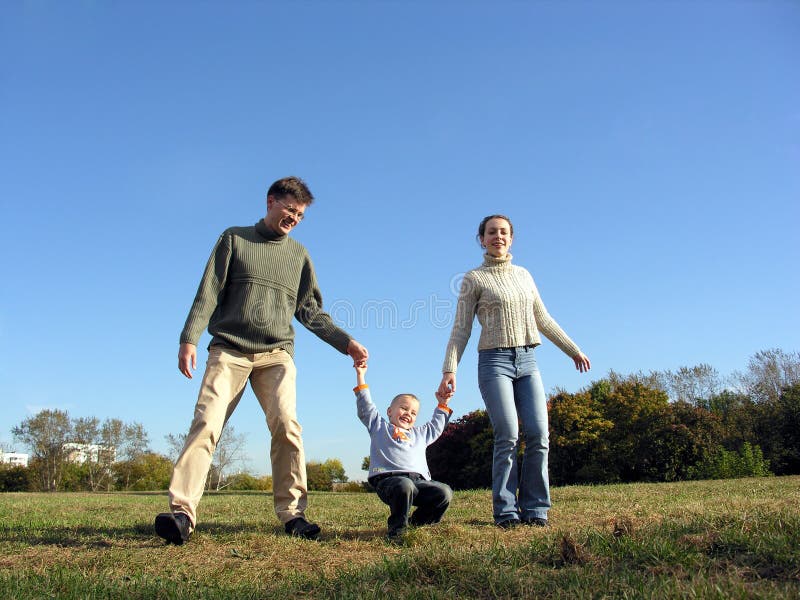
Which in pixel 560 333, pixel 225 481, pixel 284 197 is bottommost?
pixel 225 481

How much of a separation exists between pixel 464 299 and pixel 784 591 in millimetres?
3532

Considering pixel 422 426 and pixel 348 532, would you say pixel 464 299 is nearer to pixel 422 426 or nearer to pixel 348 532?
pixel 422 426

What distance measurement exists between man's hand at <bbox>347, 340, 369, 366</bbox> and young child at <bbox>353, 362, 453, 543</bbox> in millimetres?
192

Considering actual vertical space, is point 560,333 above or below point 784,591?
above

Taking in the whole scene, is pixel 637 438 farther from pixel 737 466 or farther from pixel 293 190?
pixel 293 190

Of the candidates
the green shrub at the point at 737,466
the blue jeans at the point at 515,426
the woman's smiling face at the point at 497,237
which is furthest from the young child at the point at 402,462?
the green shrub at the point at 737,466

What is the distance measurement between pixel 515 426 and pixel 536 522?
0.77 metres

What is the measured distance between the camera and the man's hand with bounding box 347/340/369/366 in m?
5.42

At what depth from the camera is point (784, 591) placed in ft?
7.79

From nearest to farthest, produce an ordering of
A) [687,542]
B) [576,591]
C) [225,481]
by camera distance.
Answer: [576,591], [687,542], [225,481]

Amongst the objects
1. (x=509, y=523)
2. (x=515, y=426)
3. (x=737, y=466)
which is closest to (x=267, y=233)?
(x=515, y=426)

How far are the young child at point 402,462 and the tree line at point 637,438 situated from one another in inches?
757

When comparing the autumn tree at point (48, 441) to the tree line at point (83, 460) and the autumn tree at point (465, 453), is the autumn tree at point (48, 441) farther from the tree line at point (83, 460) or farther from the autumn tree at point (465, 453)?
the autumn tree at point (465, 453)

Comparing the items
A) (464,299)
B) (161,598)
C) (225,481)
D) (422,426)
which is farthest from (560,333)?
(225,481)
